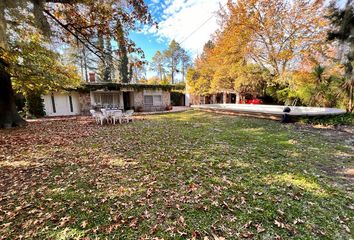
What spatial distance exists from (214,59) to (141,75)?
2332 centimetres

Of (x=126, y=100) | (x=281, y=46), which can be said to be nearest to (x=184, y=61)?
(x=126, y=100)

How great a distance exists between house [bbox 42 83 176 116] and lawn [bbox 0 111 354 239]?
12603 millimetres

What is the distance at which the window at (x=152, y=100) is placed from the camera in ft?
65.4

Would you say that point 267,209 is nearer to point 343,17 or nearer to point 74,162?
point 74,162

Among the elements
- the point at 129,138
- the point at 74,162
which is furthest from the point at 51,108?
the point at 74,162

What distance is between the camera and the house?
16.6 meters

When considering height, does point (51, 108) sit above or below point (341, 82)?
below

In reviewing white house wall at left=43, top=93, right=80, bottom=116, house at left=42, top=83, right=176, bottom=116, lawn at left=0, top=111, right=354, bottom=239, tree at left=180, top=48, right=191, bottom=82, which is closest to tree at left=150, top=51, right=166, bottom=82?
tree at left=180, top=48, right=191, bottom=82

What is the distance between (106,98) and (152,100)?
485cm

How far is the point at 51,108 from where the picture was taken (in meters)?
16.5

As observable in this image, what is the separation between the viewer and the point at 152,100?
2034 cm

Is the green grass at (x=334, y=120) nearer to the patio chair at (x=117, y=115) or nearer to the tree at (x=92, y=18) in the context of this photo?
the tree at (x=92, y=18)

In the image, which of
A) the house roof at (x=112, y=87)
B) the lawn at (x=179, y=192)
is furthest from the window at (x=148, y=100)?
the lawn at (x=179, y=192)

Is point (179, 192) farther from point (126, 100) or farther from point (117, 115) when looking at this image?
point (126, 100)
